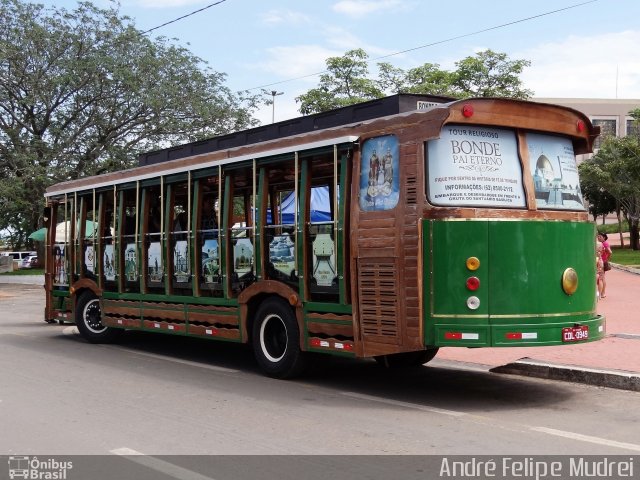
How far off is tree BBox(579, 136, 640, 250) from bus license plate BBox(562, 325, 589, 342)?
112 ft

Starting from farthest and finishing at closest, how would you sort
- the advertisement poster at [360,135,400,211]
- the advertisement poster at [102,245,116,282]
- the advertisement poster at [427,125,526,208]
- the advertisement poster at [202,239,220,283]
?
the advertisement poster at [102,245,116,282] → the advertisement poster at [202,239,220,283] → the advertisement poster at [360,135,400,211] → the advertisement poster at [427,125,526,208]

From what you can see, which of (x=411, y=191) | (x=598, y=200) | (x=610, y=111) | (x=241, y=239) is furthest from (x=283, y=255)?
(x=610, y=111)

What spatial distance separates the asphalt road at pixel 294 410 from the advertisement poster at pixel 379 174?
2.10 meters

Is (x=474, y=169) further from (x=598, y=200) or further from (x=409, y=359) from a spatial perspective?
(x=598, y=200)

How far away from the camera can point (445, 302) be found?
766 cm

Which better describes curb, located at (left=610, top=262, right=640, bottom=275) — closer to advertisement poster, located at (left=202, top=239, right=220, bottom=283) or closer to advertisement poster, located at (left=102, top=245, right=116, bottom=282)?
advertisement poster, located at (left=102, top=245, right=116, bottom=282)

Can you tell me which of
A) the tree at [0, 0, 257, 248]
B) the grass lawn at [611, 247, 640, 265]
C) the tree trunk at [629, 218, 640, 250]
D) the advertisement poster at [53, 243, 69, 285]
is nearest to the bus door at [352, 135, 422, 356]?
the advertisement poster at [53, 243, 69, 285]

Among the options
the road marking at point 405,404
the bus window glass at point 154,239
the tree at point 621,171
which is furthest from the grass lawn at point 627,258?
the road marking at point 405,404

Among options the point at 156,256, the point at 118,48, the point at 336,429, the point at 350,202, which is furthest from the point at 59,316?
the point at 118,48

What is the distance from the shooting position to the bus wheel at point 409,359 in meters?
10.2

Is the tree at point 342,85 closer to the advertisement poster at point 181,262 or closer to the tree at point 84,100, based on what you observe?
the tree at point 84,100

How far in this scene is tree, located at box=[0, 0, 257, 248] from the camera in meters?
31.9
